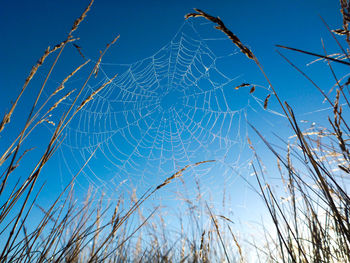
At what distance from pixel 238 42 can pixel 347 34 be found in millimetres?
402

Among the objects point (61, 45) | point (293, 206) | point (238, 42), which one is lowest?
point (293, 206)

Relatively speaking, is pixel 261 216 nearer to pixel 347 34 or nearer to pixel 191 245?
pixel 191 245

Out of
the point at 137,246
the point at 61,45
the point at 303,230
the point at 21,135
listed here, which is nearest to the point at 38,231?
the point at 21,135

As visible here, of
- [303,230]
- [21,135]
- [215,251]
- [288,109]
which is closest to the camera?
[288,109]

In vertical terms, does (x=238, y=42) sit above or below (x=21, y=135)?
above

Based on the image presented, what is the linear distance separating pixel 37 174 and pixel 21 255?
41 cm

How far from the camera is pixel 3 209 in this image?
3.20 ft

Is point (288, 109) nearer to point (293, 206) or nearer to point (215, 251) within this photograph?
point (293, 206)

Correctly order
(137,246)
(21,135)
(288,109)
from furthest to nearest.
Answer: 1. (137,246)
2. (21,135)
3. (288,109)

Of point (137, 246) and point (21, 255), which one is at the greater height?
point (137, 246)

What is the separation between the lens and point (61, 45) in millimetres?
1191

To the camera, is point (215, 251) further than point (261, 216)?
Yes

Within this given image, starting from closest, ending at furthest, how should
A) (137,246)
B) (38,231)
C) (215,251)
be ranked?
1. (38,231)
2. (215,251)
3. (137,246)

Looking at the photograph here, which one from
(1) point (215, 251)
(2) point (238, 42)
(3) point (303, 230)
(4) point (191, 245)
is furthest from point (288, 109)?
(1) point (215, 251)
